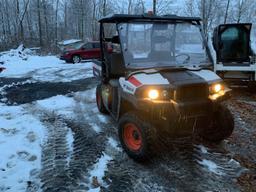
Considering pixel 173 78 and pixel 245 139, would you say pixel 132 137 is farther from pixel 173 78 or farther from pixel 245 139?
pixel 245 139

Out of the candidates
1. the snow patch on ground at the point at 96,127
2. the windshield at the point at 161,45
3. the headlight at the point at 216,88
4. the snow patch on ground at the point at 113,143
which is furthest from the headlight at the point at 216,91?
the snow patch on ground at the point at 96,127

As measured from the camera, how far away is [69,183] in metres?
4.24

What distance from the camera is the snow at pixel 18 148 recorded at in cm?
438

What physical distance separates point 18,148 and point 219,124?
3.39 metres

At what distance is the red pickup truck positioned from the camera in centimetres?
2164

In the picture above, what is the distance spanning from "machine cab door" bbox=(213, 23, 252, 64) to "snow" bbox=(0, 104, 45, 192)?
673 centimetres

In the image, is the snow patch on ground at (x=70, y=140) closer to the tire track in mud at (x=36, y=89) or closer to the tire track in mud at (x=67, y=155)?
the tire track in mud at (x=67, y=155)

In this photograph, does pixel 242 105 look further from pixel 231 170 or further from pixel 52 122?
pixel 52 122

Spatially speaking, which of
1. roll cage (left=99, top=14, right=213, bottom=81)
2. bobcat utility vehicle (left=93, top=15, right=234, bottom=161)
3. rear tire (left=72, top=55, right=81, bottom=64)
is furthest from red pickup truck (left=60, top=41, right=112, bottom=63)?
roll cage (left=99, top=14, right=213, bottom=81)

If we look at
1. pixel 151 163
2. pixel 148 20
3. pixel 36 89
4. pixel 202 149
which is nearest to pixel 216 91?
pixel 202 149

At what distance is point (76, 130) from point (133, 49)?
219cm

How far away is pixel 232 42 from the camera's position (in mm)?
11211

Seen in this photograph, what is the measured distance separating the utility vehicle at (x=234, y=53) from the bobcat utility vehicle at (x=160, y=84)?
16.0 ft

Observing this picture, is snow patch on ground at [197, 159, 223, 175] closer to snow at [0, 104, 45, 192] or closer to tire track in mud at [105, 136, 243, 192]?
tire track in mud at [105, 136, 243, 192]
